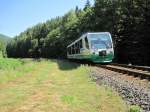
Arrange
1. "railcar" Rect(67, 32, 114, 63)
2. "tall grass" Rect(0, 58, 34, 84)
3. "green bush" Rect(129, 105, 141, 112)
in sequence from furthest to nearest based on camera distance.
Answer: "railcar" Rect(67, 32, 114, 63)
"tall grass" Rect(0, 58, 34, 84)
"green bush" Rect(129, 105, 141, 112)

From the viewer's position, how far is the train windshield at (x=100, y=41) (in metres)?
29.6

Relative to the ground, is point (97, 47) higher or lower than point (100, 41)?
lower

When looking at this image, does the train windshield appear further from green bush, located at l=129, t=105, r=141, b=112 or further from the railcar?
green bush, located at l=129, t=105, r=141, b=112

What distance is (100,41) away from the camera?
30.1 m

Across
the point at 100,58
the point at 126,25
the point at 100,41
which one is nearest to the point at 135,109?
the point at 100,58

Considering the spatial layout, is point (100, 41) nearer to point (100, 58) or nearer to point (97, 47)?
point (97, 47)

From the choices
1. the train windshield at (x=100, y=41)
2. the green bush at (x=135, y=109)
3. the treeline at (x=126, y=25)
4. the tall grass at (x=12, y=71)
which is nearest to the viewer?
the green bush at (x=135, y=109)

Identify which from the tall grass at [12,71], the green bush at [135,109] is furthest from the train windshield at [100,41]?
the green bush at [135,109]

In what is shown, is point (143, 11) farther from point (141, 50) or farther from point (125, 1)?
point (125, 1)

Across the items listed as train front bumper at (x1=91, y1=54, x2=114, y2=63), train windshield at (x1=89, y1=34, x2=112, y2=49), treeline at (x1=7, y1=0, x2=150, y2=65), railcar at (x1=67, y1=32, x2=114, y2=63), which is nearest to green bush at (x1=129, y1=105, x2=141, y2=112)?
railcar at (x1=67, y1=32, x2=114, y2=63)

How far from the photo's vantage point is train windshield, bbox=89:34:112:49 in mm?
29625

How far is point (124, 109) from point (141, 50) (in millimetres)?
28763

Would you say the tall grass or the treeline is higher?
the treeline

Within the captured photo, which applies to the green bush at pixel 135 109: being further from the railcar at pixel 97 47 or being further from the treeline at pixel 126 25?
the treeline at pixel 126 25
